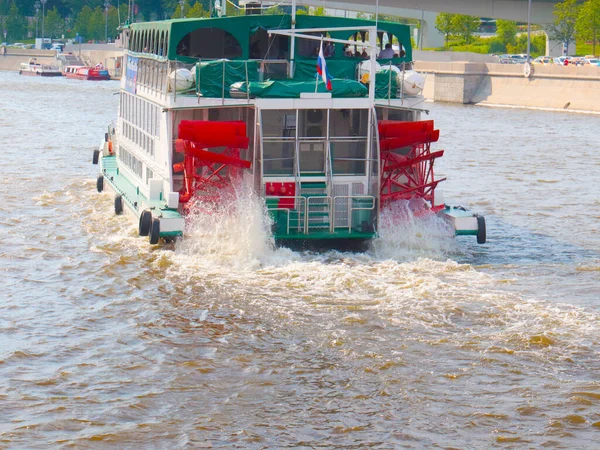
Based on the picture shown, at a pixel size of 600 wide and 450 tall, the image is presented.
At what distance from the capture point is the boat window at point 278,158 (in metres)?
20.2

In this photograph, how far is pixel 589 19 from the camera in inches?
3292

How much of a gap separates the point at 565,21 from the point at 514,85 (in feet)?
59.1

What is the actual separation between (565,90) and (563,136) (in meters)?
19.0

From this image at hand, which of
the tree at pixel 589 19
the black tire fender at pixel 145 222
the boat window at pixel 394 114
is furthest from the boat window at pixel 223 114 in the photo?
the tree at pixel 589 19

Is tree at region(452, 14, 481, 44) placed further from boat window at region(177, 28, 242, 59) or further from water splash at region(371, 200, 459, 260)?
water splash at region(371, 200, 459, 260)

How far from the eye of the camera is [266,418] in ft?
40.2

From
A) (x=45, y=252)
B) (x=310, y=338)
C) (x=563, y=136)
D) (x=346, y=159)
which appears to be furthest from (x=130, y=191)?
(x=563, y=136)

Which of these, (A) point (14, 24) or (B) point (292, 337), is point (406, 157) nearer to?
(B) point (292, 337)

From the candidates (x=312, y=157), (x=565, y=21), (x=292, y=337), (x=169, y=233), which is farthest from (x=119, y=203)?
(x=565, y=21)

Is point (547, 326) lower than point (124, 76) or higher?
lower

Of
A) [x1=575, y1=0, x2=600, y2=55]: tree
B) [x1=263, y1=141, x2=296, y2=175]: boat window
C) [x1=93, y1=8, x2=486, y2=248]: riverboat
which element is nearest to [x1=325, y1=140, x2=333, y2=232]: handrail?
[x1=93, y1=8, x2=486, y2=248]: riverboat

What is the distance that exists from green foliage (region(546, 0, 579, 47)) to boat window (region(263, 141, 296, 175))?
7138cm

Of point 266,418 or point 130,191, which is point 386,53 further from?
point 266,418

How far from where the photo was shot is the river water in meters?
12.1
